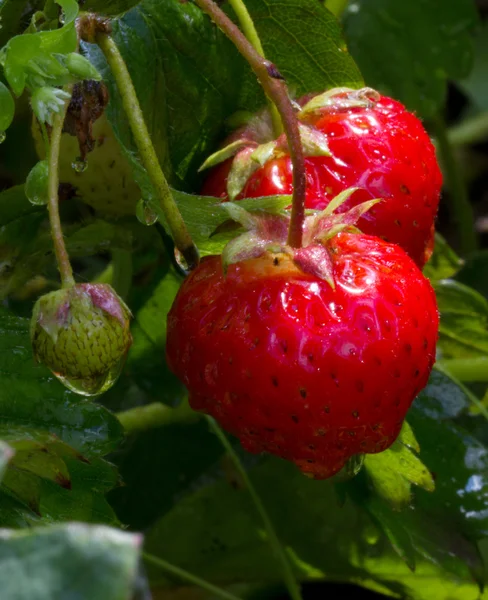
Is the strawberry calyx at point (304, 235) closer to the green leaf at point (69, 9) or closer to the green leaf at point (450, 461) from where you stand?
the green leaf at point (69, 9)

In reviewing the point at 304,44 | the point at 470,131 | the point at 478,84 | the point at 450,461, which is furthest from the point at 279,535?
the point at 478,84

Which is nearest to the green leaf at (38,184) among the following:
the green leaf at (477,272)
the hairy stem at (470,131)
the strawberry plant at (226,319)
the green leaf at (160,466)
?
the strawberry plant at (226,319)

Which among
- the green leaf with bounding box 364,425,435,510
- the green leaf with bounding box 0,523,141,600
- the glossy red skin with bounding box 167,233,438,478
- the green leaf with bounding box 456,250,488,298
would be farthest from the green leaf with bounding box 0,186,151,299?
the green leaf with bounding box 456,250,488,298

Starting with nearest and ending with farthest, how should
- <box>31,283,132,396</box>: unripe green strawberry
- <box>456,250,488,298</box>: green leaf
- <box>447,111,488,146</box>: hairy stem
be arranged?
<box>31,283,132,396</box>: unripe green strawberry
<box>456,250,488,298</box>: green leaf
<box>447,111,488,146</box>: hairy stem

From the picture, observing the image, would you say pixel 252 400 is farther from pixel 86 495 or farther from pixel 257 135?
pixel 257 135

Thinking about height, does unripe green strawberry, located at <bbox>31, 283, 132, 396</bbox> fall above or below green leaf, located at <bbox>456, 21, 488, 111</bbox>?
above

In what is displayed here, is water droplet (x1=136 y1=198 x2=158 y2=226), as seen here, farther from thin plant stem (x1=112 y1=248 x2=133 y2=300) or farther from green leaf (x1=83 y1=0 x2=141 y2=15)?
thin plant stem (x1=112 y1=248 x2=133 y2=300)
